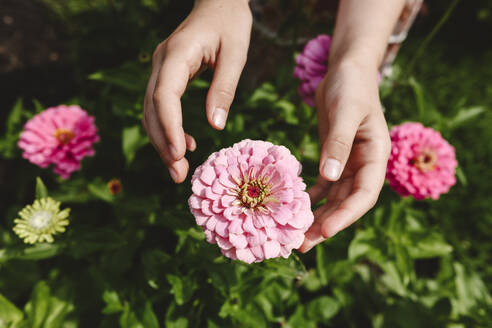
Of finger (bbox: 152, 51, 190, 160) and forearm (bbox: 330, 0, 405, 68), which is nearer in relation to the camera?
finger (bbox: 152, 51, 190, 160)

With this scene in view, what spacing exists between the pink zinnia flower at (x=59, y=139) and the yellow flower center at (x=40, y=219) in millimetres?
316

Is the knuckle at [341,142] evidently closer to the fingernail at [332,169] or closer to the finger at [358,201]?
the fingernail at [332,169]

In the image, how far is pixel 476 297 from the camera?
6.25 ft

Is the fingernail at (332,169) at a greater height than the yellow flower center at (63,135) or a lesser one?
lesser

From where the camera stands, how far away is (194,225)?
1.24 meters

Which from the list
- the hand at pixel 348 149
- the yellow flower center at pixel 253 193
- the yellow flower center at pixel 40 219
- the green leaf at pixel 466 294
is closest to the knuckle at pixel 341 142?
the hand at pixel 348 149

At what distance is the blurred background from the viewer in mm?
1459

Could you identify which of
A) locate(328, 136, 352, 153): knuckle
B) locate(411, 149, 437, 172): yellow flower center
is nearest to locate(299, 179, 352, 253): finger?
locate(328, 136, 352, 153): knuckle

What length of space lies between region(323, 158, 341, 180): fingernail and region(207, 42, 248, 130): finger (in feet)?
1.30

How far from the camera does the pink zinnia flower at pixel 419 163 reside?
60.2 inches

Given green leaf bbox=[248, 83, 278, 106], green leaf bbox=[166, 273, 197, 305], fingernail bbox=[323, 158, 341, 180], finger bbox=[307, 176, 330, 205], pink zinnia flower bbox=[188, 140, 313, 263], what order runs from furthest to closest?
green leaf bbox=[248, 83, 278, 106] → finger bbox=[307, 176, 330, 205] → green leaf bbox=[166, 273, 197, 305] → fingernail bbox=[323, 158, 341, 180] → pink zinnia flower bbox=[188, 140, 313, 263]

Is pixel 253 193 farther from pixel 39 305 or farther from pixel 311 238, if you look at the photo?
pixel 39 305

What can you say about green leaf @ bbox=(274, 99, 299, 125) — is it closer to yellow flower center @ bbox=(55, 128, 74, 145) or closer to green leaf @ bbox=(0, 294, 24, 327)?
yellow flower center @ bbox=(55, 128, 74, 145)

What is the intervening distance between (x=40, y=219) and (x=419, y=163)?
1.76 m
